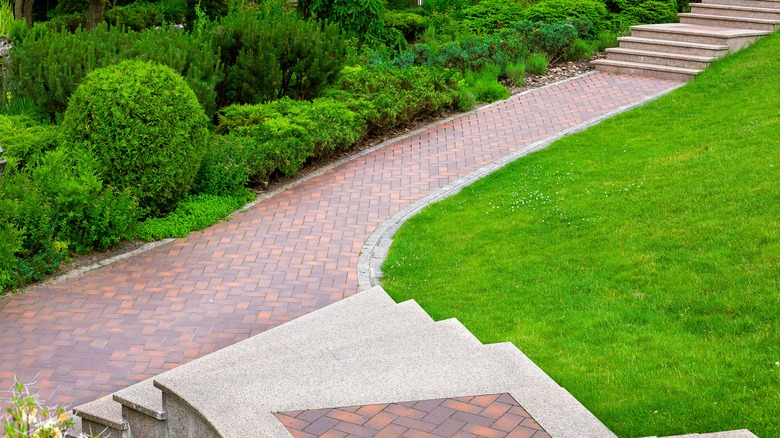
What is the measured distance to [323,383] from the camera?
5355 millimetres

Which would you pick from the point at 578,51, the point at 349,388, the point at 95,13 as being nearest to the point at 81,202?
the point at 349,388

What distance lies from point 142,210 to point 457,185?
3.72 m

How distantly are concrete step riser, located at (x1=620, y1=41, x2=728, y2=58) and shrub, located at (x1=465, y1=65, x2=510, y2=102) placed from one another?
9.92 ft

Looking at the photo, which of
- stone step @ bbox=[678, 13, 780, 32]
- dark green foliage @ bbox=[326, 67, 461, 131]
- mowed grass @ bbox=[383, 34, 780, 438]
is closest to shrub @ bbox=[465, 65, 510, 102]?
dark green foliage @ bbox=[326, 67, 461, 131]

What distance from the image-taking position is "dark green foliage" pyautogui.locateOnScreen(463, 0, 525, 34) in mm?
17125

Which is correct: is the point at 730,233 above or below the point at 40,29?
below

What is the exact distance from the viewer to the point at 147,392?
5.56 meters

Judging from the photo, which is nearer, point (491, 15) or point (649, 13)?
point (491, 15)

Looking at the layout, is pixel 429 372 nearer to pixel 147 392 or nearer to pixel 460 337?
pixel 460 337

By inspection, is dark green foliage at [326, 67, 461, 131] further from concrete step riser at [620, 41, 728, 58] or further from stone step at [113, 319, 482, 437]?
stone step at [113, 319, 482, 437]

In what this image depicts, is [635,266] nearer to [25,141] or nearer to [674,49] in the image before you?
[25,141]

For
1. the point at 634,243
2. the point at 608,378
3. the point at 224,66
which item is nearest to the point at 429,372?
the point at 608,378

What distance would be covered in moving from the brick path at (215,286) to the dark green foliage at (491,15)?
547 centimetres

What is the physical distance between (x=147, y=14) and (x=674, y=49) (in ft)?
35.7
